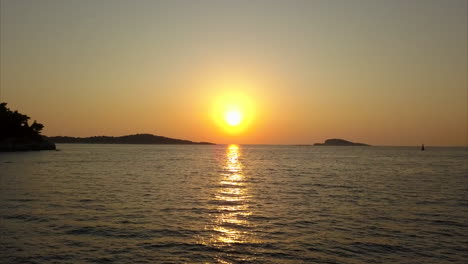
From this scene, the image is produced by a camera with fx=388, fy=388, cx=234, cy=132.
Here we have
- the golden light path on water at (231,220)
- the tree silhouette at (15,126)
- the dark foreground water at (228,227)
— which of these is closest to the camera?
the dark foreground water at (228,227)

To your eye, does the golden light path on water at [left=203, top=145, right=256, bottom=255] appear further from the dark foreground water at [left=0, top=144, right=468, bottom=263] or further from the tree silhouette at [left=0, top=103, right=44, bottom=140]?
the tree silhouette at [left=0, top=103, right=44, bottom=140]

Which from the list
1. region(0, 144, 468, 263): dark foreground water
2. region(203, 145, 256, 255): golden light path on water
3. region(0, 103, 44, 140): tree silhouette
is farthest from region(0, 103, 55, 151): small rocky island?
region(203, 145, 256, 255): golden light path on water

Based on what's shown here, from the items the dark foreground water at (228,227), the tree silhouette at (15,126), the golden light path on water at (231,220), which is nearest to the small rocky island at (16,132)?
the tree silhouette at (15,126)

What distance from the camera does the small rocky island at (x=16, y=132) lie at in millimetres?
145625

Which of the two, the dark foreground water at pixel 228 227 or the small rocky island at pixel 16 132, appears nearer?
the dark foreground water at pixel 228 227

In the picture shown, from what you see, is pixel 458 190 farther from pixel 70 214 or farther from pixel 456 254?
pixel 70 214

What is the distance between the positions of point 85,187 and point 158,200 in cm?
1389

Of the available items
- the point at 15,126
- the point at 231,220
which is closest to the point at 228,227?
the point at 231,220

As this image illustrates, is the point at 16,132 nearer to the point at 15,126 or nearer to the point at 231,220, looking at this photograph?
the point at 15,126

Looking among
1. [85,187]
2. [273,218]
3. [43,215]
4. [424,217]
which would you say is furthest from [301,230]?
[85,187]

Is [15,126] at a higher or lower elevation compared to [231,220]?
higher

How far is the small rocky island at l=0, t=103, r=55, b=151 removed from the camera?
→ 146m

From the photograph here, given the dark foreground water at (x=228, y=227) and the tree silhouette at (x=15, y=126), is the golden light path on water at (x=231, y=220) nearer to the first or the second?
the dark foreground water at (x=228, y=227)

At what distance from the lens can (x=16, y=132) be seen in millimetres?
151625
